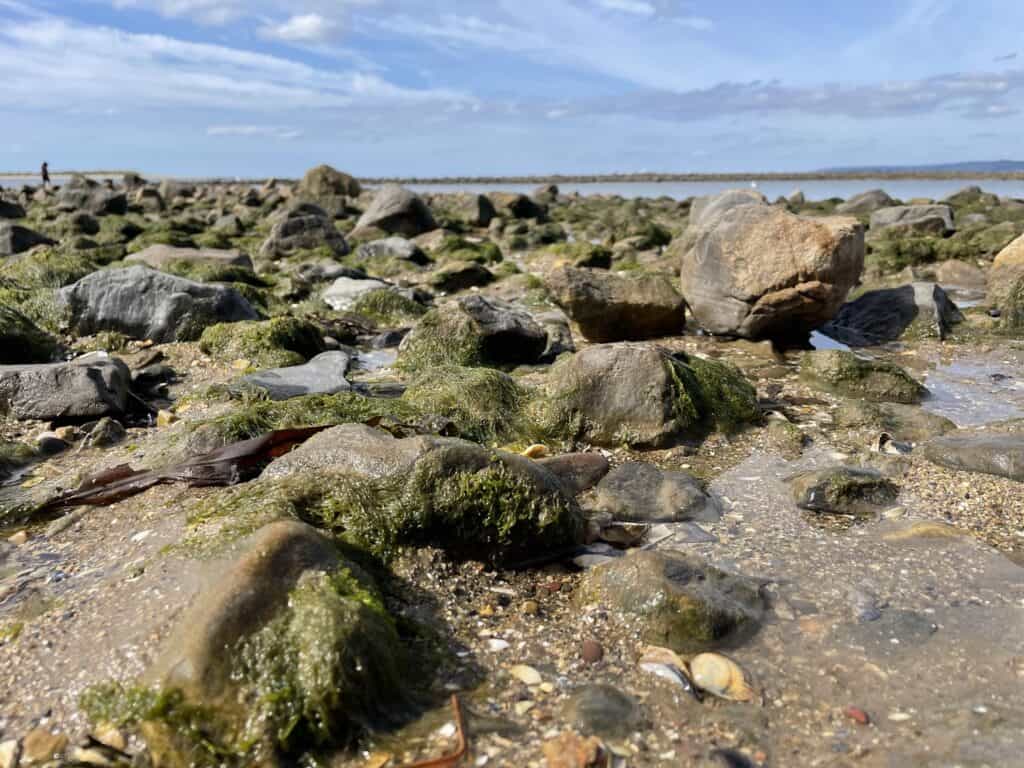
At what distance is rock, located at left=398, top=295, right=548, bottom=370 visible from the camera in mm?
7348

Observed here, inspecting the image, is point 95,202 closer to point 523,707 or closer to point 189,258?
point 189,258

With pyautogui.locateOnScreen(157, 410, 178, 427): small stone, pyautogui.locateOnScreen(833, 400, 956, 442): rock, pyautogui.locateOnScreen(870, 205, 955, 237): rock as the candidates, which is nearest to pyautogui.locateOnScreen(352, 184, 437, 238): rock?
pyautogui.locateOnScreen(870, 205, 955, 237): rock

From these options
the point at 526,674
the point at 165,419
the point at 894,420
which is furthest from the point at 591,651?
the point at 165,419

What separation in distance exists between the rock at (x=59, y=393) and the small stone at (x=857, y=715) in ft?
16.8

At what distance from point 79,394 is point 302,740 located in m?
4.14

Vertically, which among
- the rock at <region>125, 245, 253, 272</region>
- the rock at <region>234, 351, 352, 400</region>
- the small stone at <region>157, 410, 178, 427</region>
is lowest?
the small stone at <region>157, 410, 178, 427</region>

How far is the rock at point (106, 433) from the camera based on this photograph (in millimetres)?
5477

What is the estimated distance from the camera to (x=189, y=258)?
12164 millimetres

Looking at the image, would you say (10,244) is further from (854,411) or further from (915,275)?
(915,275)

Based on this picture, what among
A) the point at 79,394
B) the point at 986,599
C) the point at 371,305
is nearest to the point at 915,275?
the point at 371,305

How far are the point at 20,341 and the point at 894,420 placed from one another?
23.8ft

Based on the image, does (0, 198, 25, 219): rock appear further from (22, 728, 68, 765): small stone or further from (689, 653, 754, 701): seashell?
(689, 653, 754, 701): seashell

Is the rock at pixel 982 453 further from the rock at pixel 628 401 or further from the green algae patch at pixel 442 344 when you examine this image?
the green algae patch at pixel 442 344

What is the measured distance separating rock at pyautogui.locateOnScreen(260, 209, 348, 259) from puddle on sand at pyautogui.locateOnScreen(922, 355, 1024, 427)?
1151 centimetres
